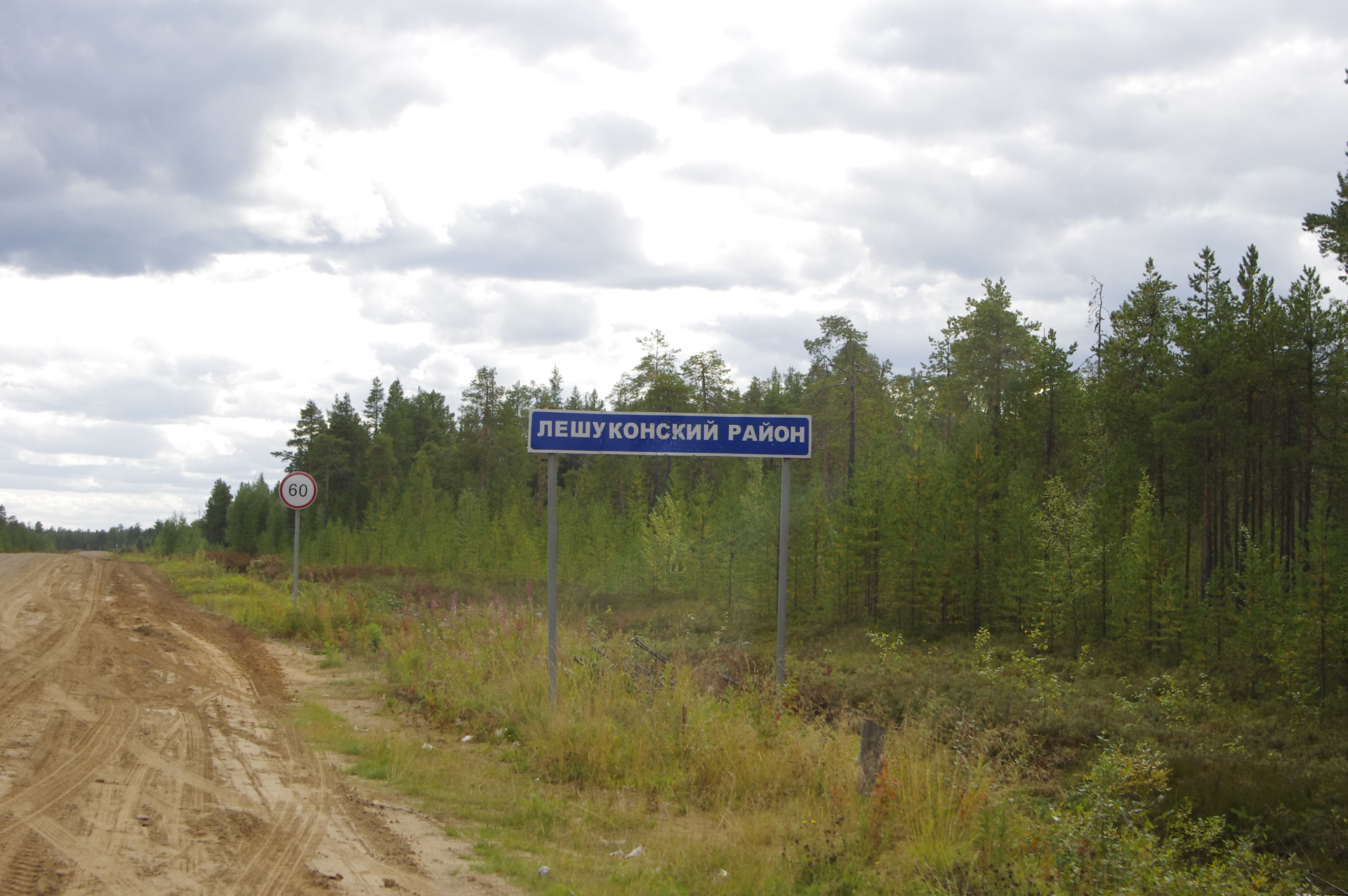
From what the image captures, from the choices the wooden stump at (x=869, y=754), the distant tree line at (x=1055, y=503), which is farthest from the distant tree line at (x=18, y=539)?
the wooden stump at (x=869, y=754)

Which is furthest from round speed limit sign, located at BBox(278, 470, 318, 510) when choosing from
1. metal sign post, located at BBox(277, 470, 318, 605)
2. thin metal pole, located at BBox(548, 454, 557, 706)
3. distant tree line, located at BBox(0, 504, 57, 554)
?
distant tree line, located at BBox(0, 504, 57, 554)

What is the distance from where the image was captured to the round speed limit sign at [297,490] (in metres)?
17.0

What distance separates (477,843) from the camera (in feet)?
18.5

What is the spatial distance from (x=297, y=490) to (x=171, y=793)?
473 inches

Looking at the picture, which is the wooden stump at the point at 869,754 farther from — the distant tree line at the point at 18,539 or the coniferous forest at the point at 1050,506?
the distant tree line at the point at 18,539

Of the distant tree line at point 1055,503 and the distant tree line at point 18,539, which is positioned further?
the distant tree line at point 18,539

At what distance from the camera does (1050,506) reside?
98.4ft

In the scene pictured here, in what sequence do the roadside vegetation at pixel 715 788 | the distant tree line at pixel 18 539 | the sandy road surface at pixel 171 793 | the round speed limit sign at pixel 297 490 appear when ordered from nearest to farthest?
the sandy road surface at pixel 171 793
the roadside vegetation at pixel 715 788
the round speed limit sign at pixel 297 490
the distant tree line at pixel 18 539

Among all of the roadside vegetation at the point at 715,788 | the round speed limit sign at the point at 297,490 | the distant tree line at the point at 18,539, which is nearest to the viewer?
the roadside vegetation at the point at 715,788

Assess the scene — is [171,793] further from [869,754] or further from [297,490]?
[297,490]

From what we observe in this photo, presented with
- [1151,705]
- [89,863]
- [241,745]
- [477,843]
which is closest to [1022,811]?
[477,843]

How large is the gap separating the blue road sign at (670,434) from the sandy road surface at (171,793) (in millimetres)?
3831

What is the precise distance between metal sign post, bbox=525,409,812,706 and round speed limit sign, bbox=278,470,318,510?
31.5 feet

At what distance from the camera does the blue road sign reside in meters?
8.89
